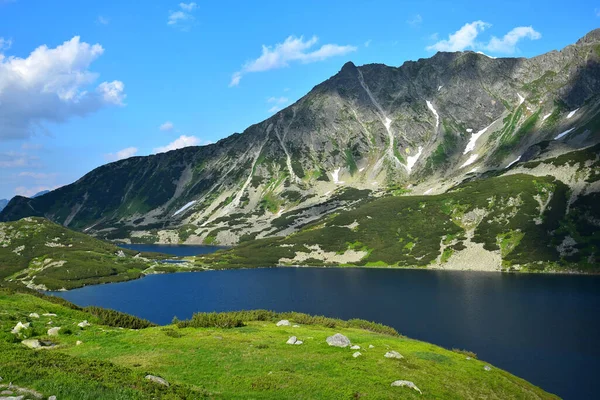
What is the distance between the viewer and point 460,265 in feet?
546

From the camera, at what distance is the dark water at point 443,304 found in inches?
2648

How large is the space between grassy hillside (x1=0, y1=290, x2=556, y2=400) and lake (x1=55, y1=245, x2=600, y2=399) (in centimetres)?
2978

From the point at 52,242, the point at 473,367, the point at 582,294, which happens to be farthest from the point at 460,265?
the point at 52,242

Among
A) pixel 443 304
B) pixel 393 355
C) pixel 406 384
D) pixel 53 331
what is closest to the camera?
pixel 406 384

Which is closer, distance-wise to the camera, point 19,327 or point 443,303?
point 19,327

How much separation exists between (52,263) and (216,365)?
547ft

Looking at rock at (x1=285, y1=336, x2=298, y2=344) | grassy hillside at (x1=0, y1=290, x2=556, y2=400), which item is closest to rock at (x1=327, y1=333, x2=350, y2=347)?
grassy hillside at (x1=0, y1=290, x2=556, y2=400)

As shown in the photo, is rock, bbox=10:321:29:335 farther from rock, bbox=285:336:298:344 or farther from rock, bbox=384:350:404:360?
rock, bbox=384:350:404:360

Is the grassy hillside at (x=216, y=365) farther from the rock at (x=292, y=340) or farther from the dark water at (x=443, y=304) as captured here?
the dark water at (x=443, y=304)

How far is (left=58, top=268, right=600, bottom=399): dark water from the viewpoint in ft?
221

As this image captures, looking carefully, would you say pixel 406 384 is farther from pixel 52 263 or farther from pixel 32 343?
pixel 52 263

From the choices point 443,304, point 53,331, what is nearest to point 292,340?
point 53,331

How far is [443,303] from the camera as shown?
106062 millimetres

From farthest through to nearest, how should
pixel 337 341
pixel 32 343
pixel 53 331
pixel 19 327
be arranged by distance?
pixel 337 341, pixel 53 331, pixel 19 327, pixel 32 343
